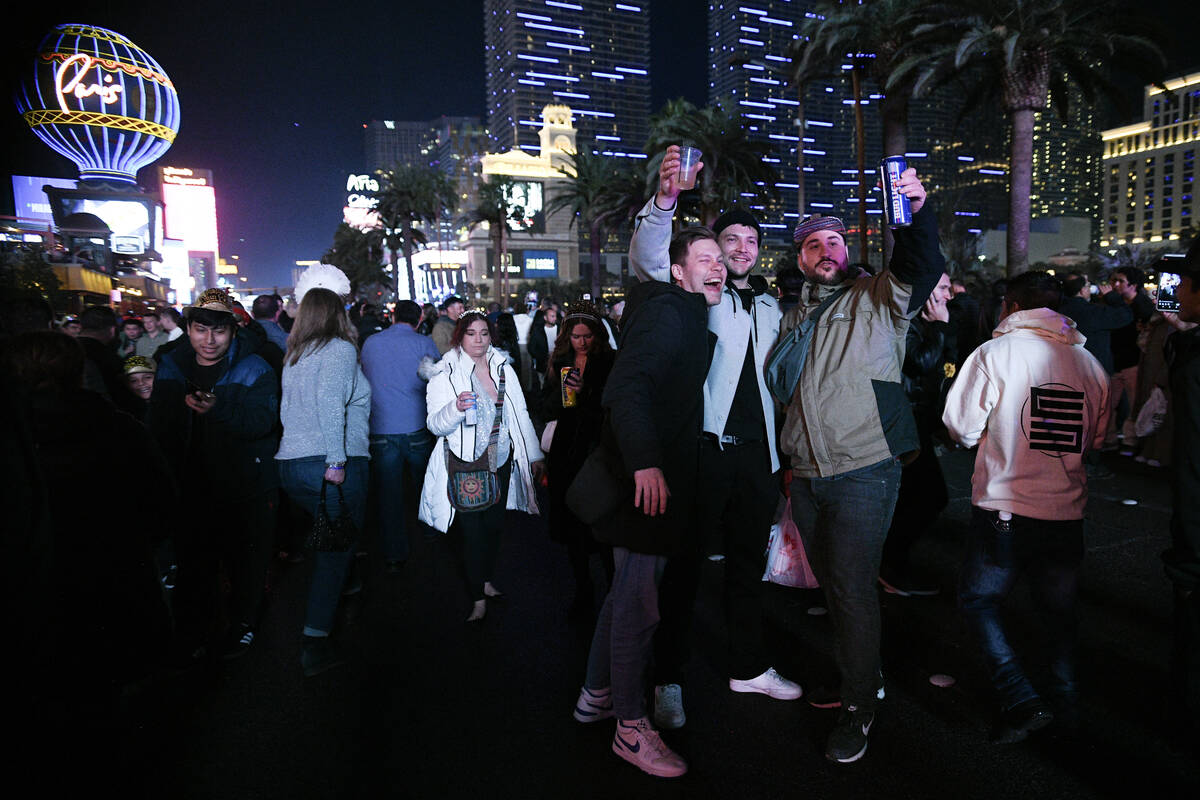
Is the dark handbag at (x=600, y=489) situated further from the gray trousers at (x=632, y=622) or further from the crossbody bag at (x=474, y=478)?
the crossbody bag at (x=474, y=478)

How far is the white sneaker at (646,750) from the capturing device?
2838mm

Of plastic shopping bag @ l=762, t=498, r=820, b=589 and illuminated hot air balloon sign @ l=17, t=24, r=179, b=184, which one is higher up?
illuminated hot air balloon sign @ l=17, t=24, r=179, b=184

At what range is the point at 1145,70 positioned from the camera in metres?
18.1

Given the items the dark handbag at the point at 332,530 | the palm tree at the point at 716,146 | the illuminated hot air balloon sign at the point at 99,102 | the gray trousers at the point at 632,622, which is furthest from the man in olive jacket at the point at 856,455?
the illuminated hot air balloon sign at the point at 99,102

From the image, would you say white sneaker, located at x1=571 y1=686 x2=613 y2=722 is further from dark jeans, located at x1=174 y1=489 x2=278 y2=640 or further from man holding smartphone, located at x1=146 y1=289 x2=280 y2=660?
dark jeans, located at x1=174 y1=489 x2=278 y2=640

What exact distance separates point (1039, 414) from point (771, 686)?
1.82 meters

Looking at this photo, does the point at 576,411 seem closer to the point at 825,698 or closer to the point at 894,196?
the point at 825,698

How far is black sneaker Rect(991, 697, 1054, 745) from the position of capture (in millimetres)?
2969

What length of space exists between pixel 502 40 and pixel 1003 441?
182 meters

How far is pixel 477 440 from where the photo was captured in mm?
4398

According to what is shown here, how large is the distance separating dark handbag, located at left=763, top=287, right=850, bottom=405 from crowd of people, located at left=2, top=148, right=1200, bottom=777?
0.02 meters

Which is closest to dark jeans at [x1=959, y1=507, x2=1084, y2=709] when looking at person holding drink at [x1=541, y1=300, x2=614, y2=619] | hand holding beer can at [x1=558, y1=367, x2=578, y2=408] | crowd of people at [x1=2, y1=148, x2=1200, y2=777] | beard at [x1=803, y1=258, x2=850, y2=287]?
crowd of people at [x1=2, y1=148, x2=1200, y2=777]

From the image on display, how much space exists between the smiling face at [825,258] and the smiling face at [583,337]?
5.05 feet

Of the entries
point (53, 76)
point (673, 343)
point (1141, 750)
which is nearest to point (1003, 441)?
point (1141, 750)
